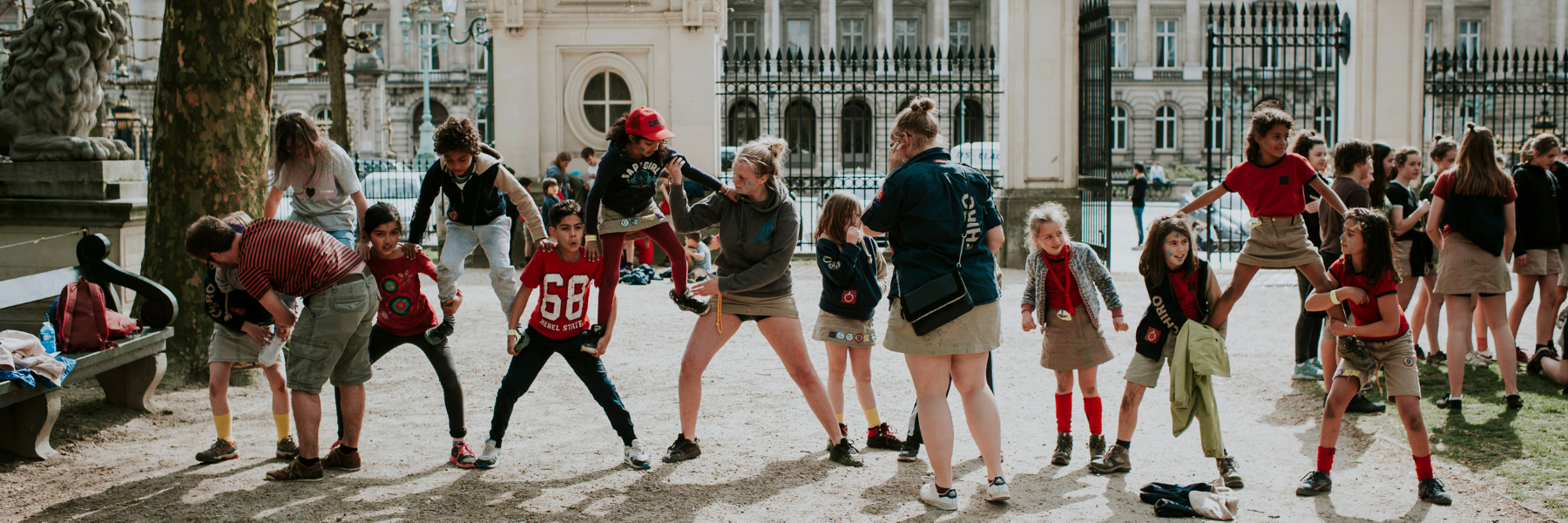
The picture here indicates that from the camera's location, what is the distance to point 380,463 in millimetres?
5172

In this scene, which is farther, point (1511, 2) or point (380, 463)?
point (1511, 2)

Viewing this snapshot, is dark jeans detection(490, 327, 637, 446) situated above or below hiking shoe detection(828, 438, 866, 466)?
above

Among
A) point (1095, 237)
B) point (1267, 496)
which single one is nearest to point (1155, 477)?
point (1267, 496)

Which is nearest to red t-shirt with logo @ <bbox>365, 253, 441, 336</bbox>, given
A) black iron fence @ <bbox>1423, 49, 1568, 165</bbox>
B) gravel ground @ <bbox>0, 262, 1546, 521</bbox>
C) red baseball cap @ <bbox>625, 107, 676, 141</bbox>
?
gravel ground @ <bbox>0, 262, 1546, 521</bbox>

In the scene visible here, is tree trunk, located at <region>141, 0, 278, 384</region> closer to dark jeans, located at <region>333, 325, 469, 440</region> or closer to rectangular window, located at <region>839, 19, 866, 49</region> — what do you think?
dark jeans, located at <region>333, 325, 469, 440</region>

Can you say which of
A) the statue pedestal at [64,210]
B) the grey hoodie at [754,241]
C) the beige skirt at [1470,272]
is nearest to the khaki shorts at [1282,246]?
the beige skirt at [1470,272]

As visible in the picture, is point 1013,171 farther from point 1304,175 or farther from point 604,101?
point 1304,175

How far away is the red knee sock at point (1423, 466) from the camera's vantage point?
4.56 meters

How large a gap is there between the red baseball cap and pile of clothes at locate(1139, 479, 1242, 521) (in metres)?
2.54

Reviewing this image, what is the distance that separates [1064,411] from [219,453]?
3.85m

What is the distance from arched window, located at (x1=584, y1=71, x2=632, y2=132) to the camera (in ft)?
47.3

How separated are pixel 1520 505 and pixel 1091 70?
31.6 feet

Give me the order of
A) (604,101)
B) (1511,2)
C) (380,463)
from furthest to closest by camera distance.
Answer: (1511,2) < (604,101) < (380,463)

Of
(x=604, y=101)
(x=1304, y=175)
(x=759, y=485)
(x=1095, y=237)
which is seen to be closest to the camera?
(x=759, y=485)
